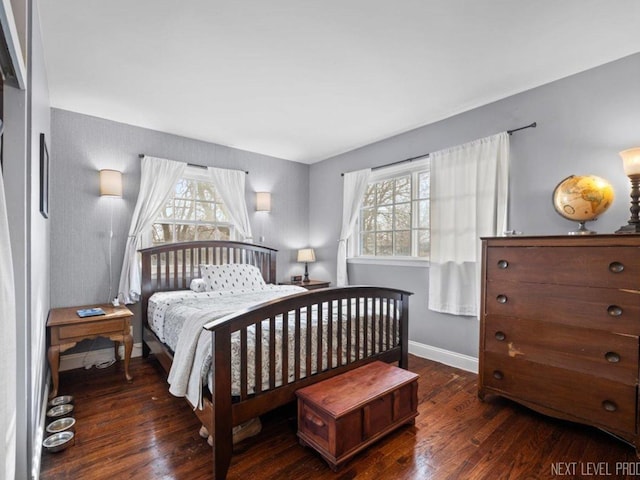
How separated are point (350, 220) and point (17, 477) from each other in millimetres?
3653

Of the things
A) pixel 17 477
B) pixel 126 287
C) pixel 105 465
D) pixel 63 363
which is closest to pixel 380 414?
pixel 105 465

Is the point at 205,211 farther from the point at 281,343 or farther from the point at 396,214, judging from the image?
the point at 281,343

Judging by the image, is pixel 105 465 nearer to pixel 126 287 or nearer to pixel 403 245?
pixel 126 287

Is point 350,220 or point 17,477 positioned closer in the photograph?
point 17,477

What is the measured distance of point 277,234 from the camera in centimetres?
474

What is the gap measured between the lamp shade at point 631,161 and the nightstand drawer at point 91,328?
404 cm

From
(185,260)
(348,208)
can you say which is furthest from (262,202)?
(185,260)

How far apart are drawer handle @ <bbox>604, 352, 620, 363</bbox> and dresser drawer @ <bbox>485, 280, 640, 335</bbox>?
143 mm

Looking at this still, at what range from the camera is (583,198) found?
7.40 feet

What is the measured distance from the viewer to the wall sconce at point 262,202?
4.45m

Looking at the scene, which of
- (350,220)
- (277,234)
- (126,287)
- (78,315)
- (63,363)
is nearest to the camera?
(78,315)

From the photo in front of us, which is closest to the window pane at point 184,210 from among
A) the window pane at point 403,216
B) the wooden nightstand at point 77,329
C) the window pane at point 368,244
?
the wooden nightstand at point 77,329

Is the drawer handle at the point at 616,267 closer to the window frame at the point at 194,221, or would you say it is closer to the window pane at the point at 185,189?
the window frame at the point at 194,221

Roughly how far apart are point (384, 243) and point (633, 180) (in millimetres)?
2361
